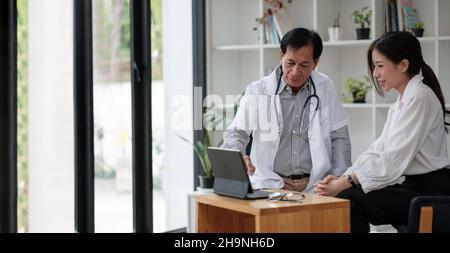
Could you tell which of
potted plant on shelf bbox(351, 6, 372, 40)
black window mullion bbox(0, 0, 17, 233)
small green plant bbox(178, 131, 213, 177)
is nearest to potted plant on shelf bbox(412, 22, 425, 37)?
potted plant on shelf bbox(351, 6, 372, 40)

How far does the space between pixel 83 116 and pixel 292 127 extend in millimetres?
1379

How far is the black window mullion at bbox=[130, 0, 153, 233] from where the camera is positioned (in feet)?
14.5

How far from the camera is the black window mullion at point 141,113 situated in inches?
174

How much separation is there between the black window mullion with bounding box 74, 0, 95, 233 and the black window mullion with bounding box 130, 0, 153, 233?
44cm

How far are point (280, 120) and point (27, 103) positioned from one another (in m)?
1.43

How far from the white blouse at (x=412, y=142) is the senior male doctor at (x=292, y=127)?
446 mm

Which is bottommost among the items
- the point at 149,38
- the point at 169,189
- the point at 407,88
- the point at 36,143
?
the point at 169,189

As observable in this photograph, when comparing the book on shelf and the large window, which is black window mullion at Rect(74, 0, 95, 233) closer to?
the large window

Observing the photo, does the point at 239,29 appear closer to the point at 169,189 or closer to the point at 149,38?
the point at 149,38

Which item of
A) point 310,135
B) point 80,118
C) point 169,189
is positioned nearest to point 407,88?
point 310,135

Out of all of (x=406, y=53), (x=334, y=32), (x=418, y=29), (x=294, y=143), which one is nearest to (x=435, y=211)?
(x=406, y=53)

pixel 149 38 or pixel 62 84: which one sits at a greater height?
pixel 149 38

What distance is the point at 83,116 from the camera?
13.1 ft

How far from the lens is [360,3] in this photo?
4.86 meters
